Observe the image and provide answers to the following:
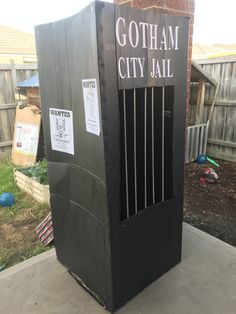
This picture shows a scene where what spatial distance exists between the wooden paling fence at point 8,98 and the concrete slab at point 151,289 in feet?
13.7

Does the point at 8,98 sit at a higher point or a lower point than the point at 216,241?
higher

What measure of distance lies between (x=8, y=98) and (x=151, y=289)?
206 inches

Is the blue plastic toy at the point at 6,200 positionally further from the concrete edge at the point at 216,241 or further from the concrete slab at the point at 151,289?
the concrete edge at the point at 216,241

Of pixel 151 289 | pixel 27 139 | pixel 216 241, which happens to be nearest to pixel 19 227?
pixel 151 289

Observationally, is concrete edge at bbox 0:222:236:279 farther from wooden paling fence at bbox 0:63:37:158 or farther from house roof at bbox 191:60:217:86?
wooden paling fence at bbox 0:63:37:158

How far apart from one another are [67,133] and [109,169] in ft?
1.39

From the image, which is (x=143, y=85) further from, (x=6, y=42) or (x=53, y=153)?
(x=6, y=42)

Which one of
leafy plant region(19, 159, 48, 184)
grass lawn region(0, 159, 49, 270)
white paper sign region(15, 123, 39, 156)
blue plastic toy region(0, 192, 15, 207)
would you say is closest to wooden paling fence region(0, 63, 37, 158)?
white paper sign region(15, 123, 39, 156)

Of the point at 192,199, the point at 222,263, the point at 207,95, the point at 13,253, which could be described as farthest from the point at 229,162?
the point at 13,253

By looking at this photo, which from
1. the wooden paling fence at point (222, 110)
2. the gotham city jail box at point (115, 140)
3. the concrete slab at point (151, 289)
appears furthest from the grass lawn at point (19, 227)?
the wooden paling fence at point (222, 110)

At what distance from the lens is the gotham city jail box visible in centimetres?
156

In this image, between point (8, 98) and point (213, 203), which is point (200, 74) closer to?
point (213, 203)

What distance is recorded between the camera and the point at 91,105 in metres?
1.61

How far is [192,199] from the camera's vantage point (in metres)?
4.17
